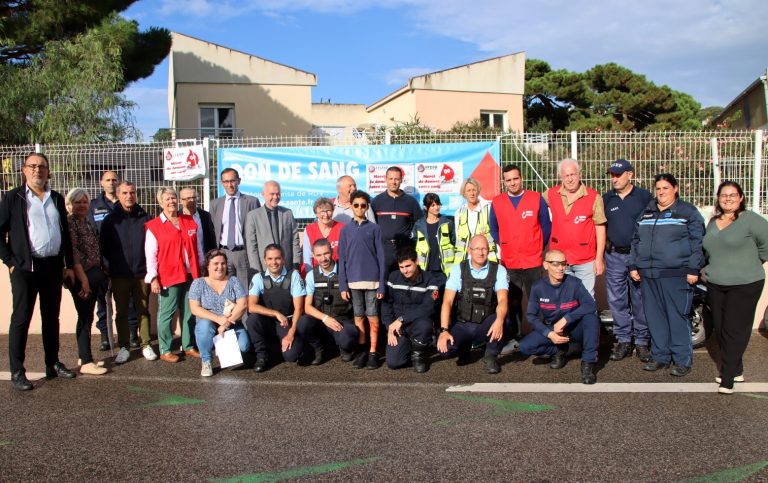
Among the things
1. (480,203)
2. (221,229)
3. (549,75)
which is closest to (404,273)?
(480,203)

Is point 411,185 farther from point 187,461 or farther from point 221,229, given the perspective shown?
point 187,461

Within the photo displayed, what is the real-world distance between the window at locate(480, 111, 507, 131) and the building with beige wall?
4 centimetres

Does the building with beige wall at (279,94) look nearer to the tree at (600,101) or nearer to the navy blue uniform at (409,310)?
the tree at (600,101)

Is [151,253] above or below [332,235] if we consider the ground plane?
below

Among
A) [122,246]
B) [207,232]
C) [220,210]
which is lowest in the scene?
[122,246]

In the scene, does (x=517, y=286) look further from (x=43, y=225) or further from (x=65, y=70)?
(x=65, y=70)

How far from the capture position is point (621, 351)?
21.5 ft

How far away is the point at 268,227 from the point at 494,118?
19.5 metres

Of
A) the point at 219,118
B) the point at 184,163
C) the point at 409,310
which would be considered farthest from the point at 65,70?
the point at 409,310

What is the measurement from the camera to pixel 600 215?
21.7ft

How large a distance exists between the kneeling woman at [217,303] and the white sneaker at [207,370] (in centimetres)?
11

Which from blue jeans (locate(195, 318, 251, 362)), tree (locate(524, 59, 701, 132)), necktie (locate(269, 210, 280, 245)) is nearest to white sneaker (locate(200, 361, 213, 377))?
blue jeans (locate(195, 318, 251, 362))

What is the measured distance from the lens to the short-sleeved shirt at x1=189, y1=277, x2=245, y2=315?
664cm

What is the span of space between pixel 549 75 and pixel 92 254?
29.0m
